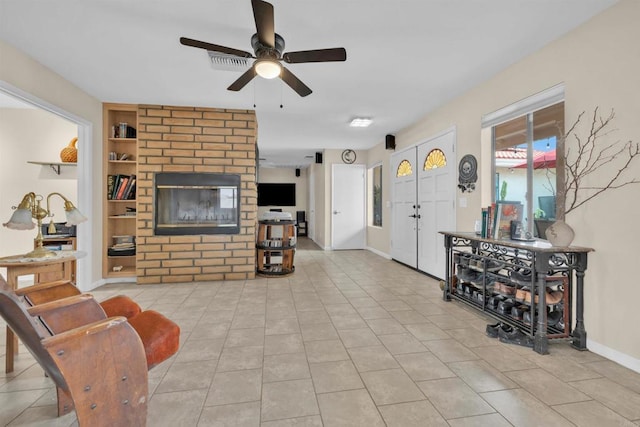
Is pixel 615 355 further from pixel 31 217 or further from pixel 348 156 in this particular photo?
pixel 348 156

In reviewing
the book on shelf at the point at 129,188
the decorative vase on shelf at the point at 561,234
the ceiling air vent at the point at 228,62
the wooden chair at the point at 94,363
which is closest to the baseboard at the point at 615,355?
the decorative vase on shelf at the point at 561,234

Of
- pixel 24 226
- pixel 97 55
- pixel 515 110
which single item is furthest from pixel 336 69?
pixel 24 226

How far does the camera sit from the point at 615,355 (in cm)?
203

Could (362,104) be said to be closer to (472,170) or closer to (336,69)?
(336,69)

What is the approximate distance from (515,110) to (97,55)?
13.0 feet

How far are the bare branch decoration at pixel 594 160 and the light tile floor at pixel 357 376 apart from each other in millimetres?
1165

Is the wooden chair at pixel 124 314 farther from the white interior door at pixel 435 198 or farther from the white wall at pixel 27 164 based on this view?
the white interior door at pixel 435 198

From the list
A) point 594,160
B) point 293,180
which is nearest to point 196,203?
point 594,160

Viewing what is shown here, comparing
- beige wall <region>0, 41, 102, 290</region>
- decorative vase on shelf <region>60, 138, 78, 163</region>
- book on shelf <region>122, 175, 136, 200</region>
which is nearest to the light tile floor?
beige wall <region>0, 41, 102, 290</region>

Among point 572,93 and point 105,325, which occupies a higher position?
point 572,93

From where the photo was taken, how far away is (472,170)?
351 cm

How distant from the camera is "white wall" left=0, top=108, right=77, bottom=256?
13.6ft

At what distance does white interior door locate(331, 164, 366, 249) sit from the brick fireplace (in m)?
3.06

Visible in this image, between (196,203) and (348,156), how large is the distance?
156 inches
